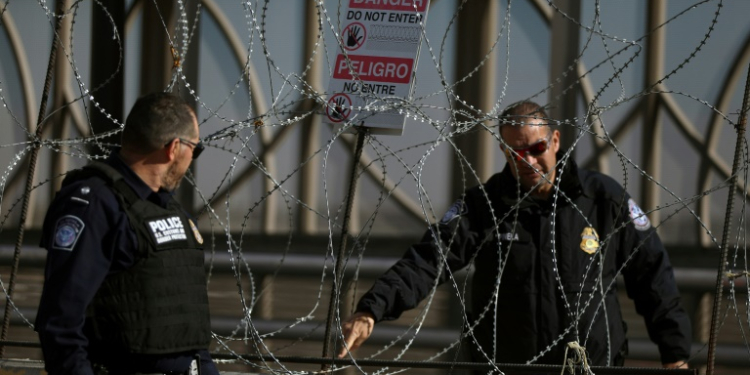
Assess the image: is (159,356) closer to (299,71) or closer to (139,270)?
(139,270)

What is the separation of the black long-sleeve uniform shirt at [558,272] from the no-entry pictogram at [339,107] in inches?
18.2

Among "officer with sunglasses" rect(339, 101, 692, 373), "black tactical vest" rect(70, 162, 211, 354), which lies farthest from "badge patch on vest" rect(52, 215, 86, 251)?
"officer with sunglasses" rect(339, 101, 692, 373)

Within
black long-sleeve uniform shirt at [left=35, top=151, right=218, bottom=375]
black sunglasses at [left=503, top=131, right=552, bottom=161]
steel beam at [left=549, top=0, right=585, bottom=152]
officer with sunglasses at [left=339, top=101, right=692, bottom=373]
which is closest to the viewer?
black long-sleeve uniform shirt at [left=35, top=151, right=218, bottom=375]

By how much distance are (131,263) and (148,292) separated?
0.08 m

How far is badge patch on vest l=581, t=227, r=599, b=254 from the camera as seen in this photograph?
11.9ft

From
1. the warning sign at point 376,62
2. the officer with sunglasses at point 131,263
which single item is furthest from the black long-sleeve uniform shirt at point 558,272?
→ the officer with sunglasses at point 131,263

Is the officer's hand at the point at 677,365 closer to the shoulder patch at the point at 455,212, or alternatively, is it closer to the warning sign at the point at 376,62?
the shoulder patch at the point at 455,212

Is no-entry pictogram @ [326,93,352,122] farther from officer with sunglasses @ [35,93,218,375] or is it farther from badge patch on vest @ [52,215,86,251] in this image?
badge patch on vest @ [52,215,86,251]

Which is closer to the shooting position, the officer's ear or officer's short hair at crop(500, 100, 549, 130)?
the officer's ear

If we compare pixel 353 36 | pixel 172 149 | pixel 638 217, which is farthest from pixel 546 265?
pixel 172 149

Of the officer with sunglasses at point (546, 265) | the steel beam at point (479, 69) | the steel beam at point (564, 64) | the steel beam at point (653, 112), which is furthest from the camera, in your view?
the steel beam at point (479, 69)

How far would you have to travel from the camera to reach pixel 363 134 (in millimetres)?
3648

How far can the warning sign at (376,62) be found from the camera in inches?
141

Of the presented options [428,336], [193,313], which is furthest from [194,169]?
[193,313]
